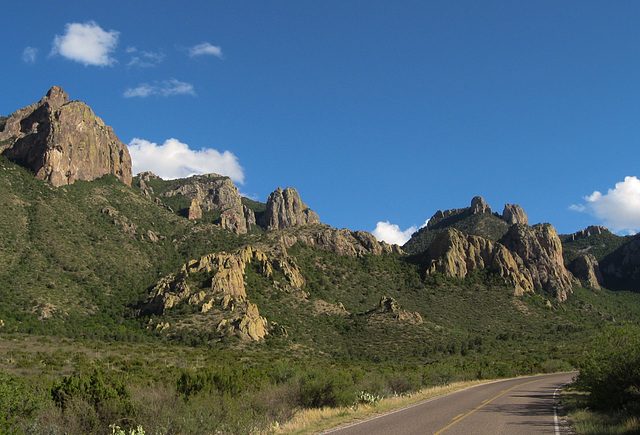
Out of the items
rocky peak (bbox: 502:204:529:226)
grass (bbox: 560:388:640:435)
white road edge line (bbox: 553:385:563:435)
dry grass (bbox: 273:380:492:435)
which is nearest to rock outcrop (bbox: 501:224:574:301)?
rocky peak (bbox: 502:204:529:226)

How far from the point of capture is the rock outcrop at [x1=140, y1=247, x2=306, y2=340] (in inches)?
2422

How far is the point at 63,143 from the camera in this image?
357 ft

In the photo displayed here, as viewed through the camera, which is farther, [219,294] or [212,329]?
[219,294]

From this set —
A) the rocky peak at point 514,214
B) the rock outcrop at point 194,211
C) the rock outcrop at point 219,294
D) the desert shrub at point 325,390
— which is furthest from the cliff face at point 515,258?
the desert shrub at point 325,390

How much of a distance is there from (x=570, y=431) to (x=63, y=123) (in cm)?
13205

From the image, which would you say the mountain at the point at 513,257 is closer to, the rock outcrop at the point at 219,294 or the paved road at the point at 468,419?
the rock outcrop at the point at 219,294

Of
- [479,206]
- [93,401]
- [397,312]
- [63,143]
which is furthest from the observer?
[479,206]

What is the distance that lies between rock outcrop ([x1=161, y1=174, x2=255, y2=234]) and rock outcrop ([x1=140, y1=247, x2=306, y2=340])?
64099 mm

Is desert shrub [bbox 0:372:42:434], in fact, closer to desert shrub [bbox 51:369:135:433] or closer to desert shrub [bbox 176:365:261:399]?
desert shrub [bbox 51:369:135:433]

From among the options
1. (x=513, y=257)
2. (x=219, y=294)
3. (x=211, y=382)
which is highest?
(x=513, y=257)

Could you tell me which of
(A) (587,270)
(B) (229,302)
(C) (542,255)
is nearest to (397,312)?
(B) (229,302)

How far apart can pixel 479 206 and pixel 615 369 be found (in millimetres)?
162965

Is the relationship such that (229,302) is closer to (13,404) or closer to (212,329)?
(212,329)

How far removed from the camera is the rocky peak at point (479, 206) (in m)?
166
